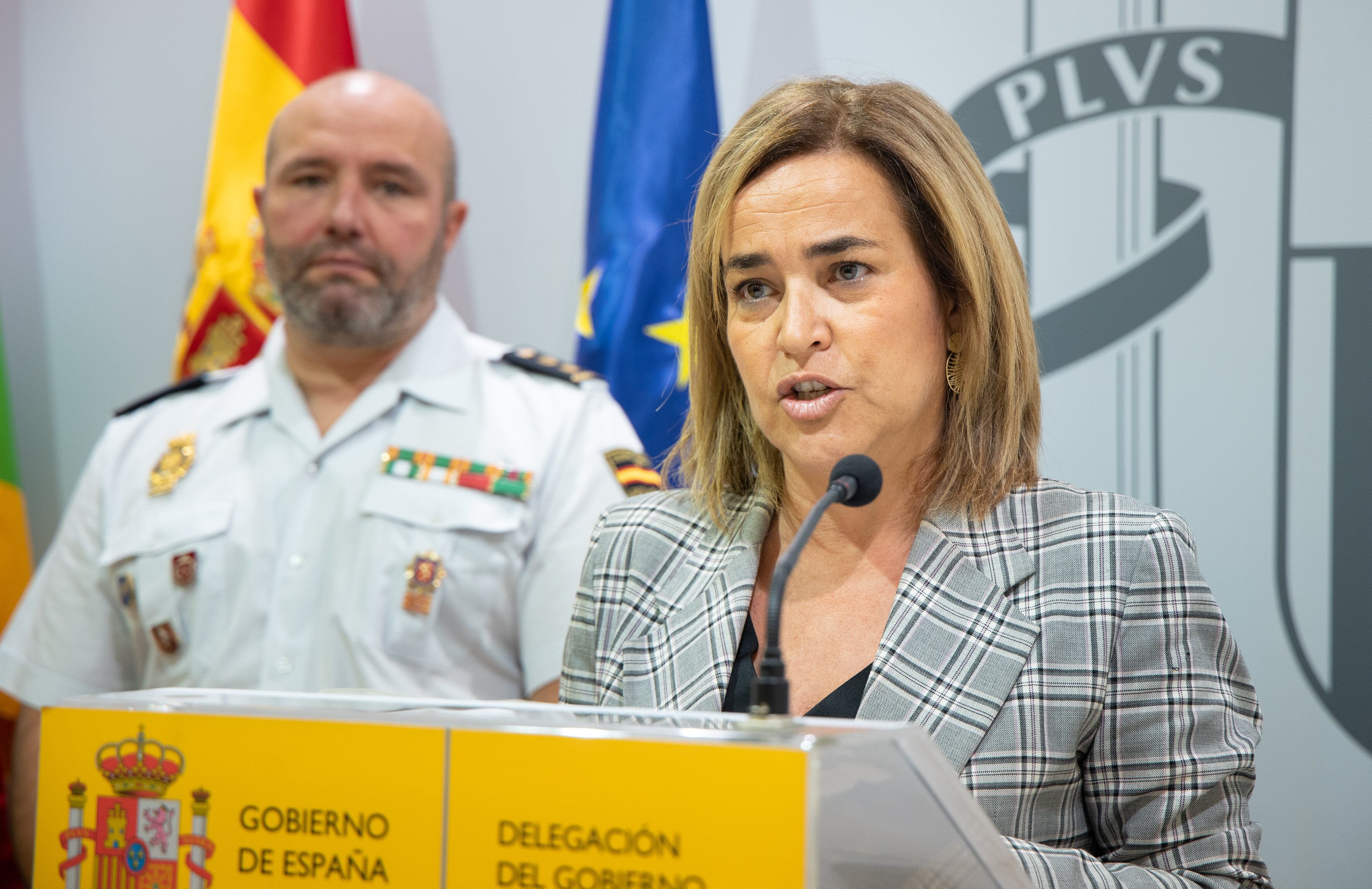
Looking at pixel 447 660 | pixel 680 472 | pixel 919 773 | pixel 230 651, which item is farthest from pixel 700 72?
pixel 919 773

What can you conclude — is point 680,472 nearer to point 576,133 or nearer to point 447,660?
point 447,660

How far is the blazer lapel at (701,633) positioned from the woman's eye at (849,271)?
310mm

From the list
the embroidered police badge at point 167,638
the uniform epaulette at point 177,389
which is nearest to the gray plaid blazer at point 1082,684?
the embroidered police badge at point 167,638

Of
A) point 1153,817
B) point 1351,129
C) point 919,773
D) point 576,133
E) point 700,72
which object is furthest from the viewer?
point 576,133

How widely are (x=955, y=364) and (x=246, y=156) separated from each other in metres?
1.85

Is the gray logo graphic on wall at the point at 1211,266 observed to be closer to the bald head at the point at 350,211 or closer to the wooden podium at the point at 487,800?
the bald head at the point at 350,211

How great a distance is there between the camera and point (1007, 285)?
1.34 metres

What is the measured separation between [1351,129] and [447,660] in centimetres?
194

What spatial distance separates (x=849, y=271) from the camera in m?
1.30

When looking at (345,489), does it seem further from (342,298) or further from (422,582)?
(342,298)

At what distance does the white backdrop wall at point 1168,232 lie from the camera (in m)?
2.24

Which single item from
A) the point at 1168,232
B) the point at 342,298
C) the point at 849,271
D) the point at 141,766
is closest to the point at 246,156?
the point at 342,298

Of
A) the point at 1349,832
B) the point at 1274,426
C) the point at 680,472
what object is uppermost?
the point at 1274,426

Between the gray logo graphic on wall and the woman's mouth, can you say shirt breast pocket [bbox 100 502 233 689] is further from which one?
the gray logo graphic on wall
